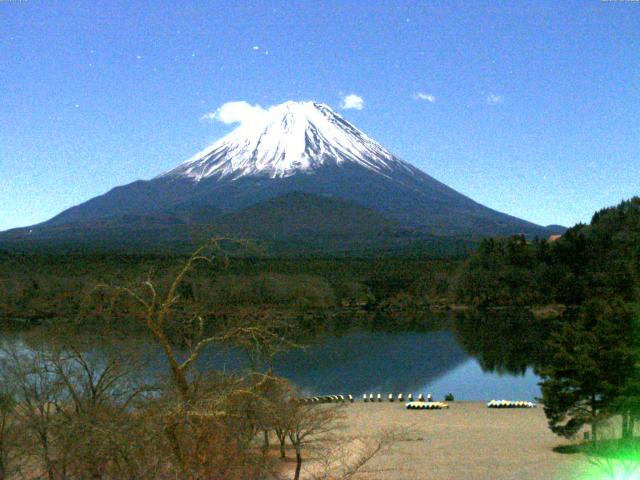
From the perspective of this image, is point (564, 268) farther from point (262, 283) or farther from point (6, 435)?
point (6, 435)

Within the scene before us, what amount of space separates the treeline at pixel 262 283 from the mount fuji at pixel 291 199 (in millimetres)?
34293

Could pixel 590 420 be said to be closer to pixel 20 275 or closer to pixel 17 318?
pixel 17 318

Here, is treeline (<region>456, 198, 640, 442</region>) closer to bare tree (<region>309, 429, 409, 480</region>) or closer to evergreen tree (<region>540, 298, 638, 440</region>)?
evergreen tree (<region>540, 298, 638, 440</region>)

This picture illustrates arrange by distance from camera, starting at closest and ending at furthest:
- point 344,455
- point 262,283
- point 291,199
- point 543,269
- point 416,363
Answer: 1. point 344,455
2. point 416,363
3. point 262,283
4. point 543,269
5. point 291,199

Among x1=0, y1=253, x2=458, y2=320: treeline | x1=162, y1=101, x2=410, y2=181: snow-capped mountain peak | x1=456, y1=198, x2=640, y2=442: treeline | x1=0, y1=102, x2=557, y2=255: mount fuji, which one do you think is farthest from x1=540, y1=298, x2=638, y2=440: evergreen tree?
x1=162, y1=101, x2=410, y2=181: snow-capped mountain peak

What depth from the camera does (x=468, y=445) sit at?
15312mm

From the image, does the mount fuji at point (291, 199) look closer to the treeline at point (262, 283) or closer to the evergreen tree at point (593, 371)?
the treeline at point (262, 283)

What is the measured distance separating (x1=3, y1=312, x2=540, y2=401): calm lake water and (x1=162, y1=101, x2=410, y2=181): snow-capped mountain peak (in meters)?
114

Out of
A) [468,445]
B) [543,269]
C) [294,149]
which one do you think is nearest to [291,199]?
[294,149]

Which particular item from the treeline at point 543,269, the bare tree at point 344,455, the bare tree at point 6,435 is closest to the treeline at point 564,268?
the treeline at point 543,269

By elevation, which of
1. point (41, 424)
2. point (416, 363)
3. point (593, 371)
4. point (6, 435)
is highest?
point (41, 424)

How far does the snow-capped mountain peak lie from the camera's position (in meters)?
156

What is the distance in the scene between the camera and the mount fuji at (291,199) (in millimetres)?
116062

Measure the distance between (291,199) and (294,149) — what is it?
30.4 meters
